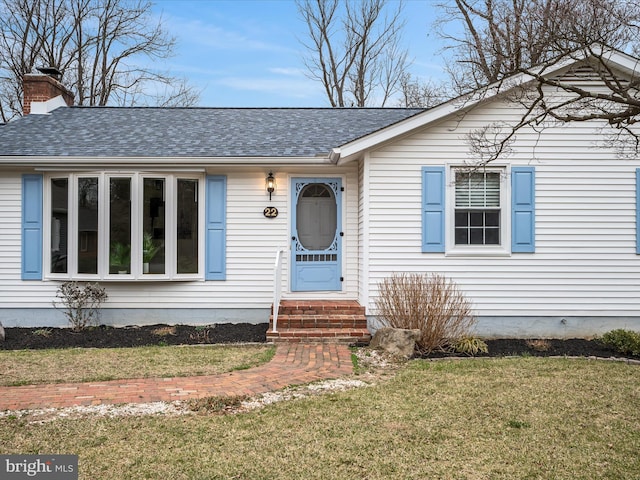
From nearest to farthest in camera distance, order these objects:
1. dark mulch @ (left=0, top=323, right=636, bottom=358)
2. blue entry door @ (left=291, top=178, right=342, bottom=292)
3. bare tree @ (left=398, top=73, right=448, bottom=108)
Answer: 1. dark mulch @ (left=0, top=323, right=636, bottom=358)
2. blue entry door @ (left=291, top=178, right=342, bottom=292)
3. bare tree @ (left=398, top=73, right=448, bottom=108)

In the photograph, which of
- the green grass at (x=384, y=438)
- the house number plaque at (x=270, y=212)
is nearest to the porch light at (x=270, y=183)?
the house number plaque at (x=270, y=212)

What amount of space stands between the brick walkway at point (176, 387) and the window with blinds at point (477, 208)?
3142 mm

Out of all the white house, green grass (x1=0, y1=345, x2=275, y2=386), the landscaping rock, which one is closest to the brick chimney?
the white house

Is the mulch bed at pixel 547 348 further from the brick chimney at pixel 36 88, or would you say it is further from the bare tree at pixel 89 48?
the bare tree at pixel 89 48

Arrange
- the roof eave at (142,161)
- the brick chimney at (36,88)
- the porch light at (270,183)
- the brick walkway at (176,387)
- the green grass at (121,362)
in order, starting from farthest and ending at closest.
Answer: the brick chimney at (36,88), the porch light at (270,183), the roof eave at (142,161), the green grass at (121,362), the brick walkway at (176,387)

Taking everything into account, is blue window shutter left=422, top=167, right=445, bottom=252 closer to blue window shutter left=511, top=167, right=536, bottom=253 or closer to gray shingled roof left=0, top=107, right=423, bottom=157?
blue window shutter left=511, top=167, right=536, bottom=253

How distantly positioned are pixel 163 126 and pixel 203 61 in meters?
12.3

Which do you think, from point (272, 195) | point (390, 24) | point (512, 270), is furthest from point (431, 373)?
point (390, 24)

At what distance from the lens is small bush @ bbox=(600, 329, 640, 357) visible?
706 centimetres

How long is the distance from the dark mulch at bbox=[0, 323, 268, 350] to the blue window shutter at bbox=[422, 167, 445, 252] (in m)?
3.01

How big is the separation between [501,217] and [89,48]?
703 inches

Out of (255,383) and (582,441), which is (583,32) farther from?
(255,383)

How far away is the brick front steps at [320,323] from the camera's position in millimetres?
7574

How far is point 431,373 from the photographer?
19.8 feet
